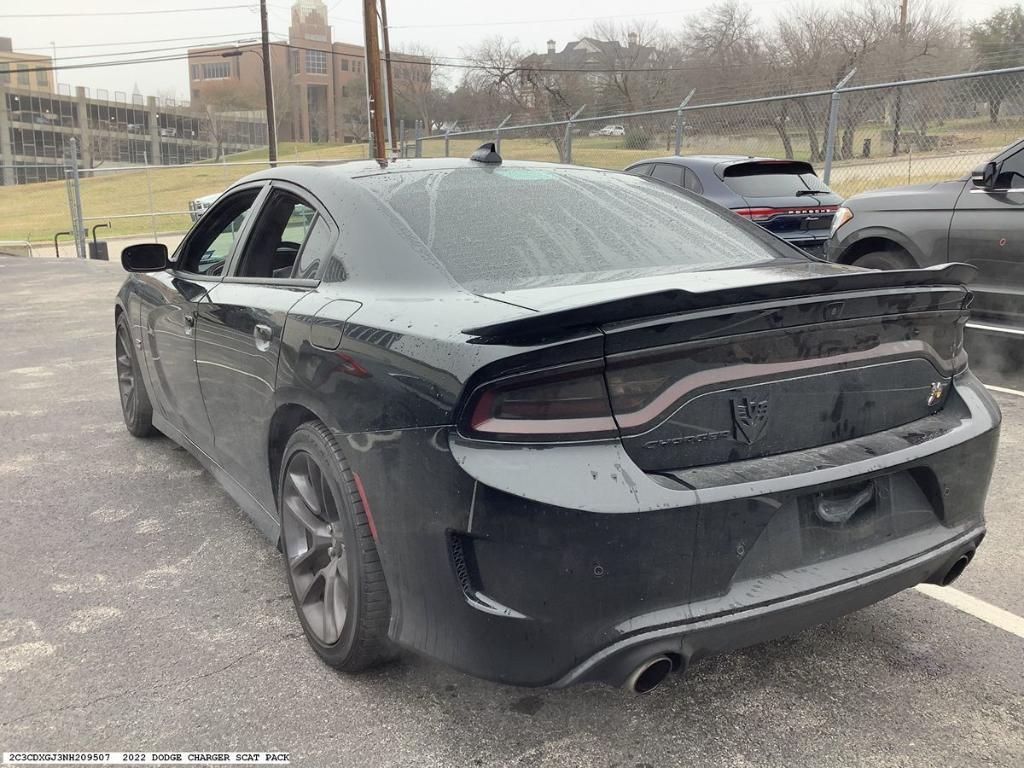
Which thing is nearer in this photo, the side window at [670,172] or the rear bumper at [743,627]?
the rear bumper at [743,627]

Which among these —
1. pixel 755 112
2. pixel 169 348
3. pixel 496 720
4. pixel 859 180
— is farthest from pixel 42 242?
pixel 496 720

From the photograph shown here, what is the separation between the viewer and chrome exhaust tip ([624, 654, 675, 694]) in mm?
1994

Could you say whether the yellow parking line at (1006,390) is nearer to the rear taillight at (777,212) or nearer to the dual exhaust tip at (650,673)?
the rear taillight at (777,212)

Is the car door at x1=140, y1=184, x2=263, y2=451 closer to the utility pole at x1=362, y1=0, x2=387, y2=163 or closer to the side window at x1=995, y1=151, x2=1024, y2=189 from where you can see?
the side window at x1=995, y1=151, x2=1024, y2=189

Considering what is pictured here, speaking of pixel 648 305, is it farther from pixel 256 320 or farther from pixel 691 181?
pixel 691 181

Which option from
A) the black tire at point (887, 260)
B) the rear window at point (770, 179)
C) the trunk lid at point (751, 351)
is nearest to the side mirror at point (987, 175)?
the black tire at point (887, 260)

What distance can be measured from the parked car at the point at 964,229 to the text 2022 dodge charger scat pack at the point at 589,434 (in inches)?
147

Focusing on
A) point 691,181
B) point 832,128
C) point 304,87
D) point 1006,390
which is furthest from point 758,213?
point 304,87

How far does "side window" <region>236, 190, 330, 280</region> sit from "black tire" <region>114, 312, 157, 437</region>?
1734mm

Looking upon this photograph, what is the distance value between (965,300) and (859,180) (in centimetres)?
1002

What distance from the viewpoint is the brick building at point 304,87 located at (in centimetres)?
9669

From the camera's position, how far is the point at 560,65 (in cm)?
4772

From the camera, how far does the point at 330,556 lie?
8.72ft

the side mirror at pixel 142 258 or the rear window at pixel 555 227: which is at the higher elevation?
the rear window at pixel 555 227
